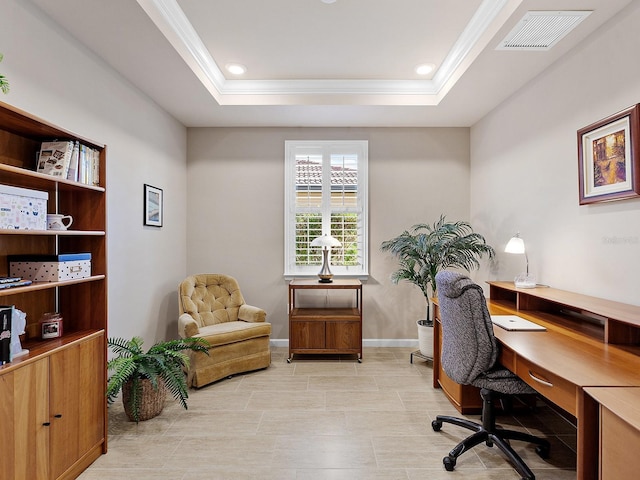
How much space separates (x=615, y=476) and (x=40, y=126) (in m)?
2.87

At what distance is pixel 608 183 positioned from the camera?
2191 millimetres

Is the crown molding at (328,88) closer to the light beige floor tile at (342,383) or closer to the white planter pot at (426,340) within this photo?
the white planter pot at (426,340)

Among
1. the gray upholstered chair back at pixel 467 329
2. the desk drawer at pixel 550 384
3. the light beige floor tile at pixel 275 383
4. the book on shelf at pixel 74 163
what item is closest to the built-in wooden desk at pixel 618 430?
the desk drawer at pixel 550 384

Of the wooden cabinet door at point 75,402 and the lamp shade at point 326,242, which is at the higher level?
the lamp shade at point 326,242

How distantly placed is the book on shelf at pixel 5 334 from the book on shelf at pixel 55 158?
751 millimetres

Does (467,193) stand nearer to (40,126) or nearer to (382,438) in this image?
(382,438)

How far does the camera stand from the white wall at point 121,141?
2.00 meters

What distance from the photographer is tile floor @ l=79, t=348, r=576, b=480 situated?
203 cm

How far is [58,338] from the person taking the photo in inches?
77.9

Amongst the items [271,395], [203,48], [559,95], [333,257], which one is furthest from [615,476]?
[203,48]

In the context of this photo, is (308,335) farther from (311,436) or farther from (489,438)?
(489,438)

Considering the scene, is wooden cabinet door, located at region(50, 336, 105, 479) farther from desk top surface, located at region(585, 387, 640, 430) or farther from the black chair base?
desk top surface, located at region(585, 387, 640, 430)

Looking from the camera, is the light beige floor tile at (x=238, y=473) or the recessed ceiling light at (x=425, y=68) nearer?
the light beige floor tile at (x=238, y=473)

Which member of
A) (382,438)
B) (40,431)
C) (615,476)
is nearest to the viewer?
(615,476)
